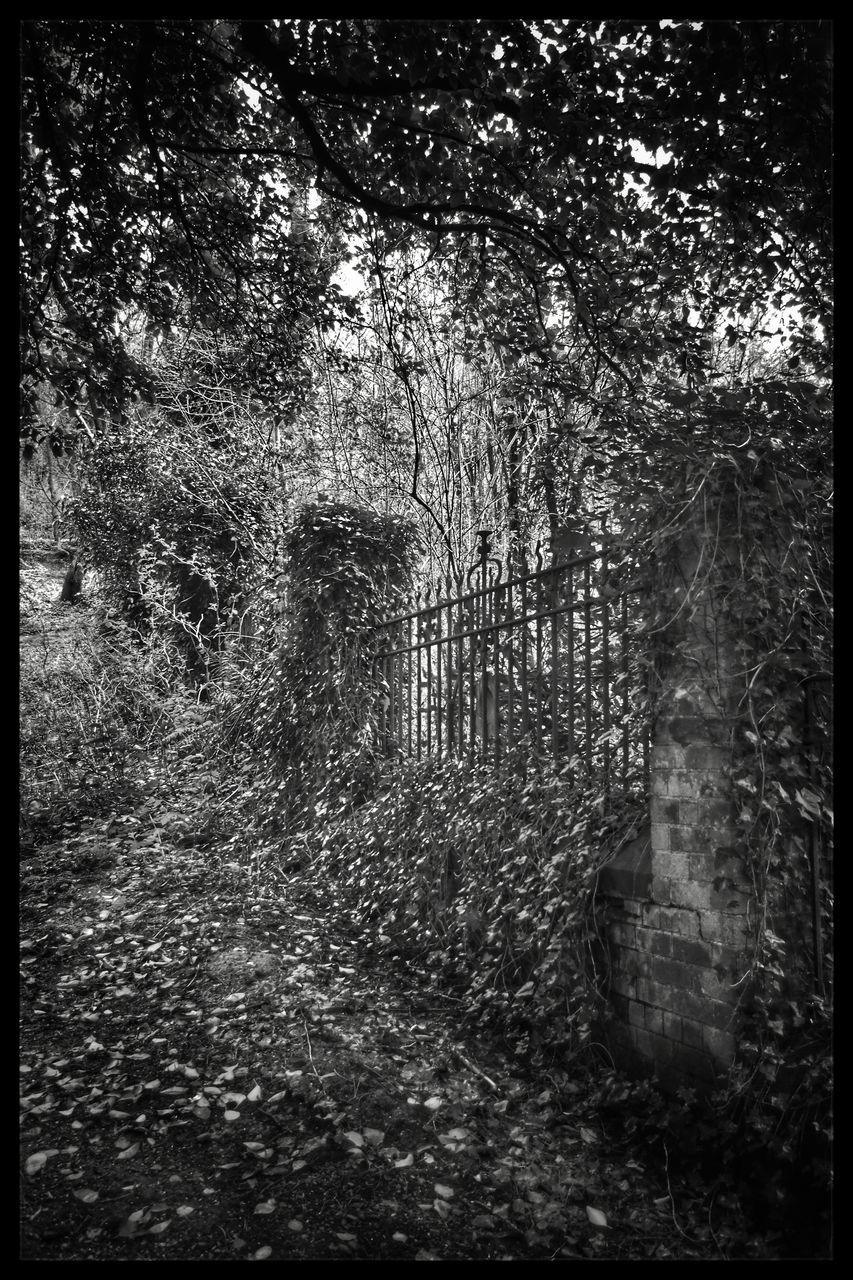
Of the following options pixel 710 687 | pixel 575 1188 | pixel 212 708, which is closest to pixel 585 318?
pixel 710 687

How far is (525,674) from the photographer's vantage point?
15.2 feet

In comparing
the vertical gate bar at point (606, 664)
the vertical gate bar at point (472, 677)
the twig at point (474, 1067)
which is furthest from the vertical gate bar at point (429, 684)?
the twig at point (474, 1067)

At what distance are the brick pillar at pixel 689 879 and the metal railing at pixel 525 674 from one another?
1.09 ft

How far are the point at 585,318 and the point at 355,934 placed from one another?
16.1 ft

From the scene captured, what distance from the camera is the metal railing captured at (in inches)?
154

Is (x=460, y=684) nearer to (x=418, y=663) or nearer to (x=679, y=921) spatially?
(x=418, y=663)

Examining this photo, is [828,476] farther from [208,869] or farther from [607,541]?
[208,869]

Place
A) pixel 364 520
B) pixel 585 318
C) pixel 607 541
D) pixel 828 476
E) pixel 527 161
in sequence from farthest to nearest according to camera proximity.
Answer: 1. pixel 364 520
2. pixel 585 318
3. pixel 527 161
4. pixel 607 541
5. pixel 828 476

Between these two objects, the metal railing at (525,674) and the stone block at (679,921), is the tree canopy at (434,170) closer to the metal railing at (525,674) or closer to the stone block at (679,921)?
the metal railing at (525,674)

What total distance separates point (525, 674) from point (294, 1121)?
8.43 feet

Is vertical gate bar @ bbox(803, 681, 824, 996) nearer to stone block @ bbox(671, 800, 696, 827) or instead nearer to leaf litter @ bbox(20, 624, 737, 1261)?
stone block @ bbox(671, 800, 696, 827)

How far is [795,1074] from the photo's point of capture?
9.34 ft

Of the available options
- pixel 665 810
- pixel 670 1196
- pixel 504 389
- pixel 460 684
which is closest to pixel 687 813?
pixel 665 810

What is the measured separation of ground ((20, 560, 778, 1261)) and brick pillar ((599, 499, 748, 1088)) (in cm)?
40
